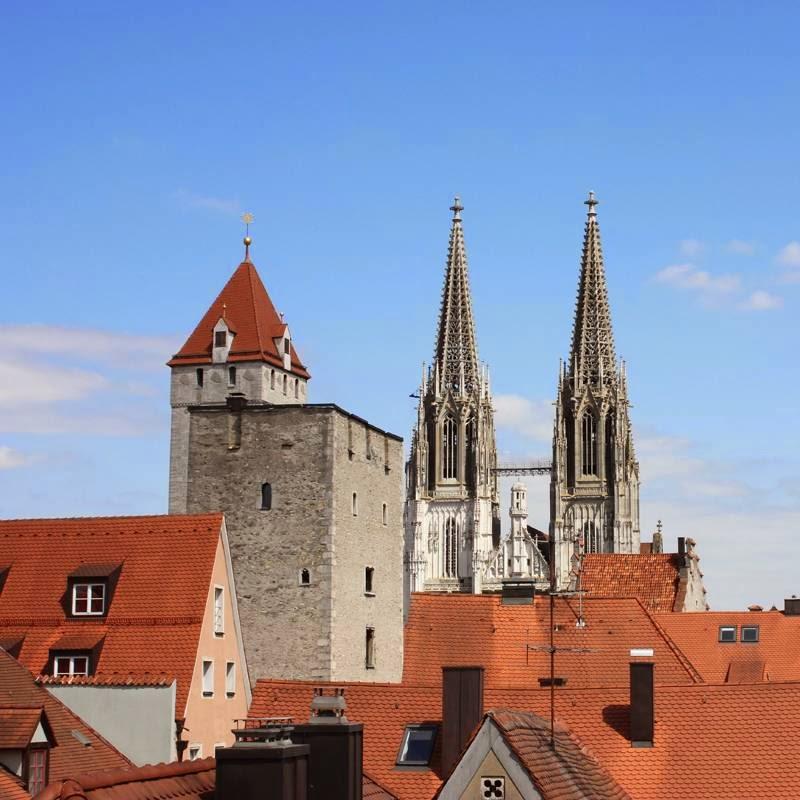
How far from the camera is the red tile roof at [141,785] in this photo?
10.8 meters

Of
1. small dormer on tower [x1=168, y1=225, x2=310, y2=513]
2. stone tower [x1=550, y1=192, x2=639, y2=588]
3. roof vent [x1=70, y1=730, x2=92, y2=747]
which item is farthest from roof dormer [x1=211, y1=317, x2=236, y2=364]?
roof vent [x1=70, y1=730, x2=92, y2=747]

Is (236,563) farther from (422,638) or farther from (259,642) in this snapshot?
(422,638)

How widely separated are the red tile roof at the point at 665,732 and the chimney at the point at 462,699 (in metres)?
0.80

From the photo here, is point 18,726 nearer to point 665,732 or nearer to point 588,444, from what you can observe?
point 665,732

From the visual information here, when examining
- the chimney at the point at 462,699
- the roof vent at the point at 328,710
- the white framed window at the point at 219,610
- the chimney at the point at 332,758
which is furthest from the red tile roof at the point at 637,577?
the chimney at the point at 332,758

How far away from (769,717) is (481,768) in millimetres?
6145

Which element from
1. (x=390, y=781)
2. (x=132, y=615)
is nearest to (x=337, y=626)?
(x=132, y=615)

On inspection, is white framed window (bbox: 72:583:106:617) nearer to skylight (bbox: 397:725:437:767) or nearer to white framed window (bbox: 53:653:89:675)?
white framed window (bbox: 53:653:89:675)

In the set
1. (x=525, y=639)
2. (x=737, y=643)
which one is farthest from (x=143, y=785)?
(x=737, y=643)

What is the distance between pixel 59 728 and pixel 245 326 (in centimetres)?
5504

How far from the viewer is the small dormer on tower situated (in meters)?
75.7

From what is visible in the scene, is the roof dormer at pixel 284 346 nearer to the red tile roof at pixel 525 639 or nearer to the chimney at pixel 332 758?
the red tile roof at pixel 525 639

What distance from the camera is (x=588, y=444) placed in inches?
4382

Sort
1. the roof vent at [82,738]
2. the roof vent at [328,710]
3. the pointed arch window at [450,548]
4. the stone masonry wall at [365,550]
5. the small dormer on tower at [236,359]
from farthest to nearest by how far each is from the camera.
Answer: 1. the pointed arch window at [450,548]
2. the small dormer on tower at [236,359]
3. the stone masonry wall at [365,550]
4. the roof vent at [82,738]
5. the roof vent at [328,710]
